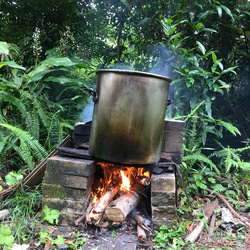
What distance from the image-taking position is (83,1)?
12.5ft

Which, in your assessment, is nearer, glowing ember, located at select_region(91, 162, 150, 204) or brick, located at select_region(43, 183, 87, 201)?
brick, located at select_region(43, 183, 87, 201)

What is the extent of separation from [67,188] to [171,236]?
2.96ft

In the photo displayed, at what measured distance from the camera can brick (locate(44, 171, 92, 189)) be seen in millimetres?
1745

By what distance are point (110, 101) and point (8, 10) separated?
3.07 meters

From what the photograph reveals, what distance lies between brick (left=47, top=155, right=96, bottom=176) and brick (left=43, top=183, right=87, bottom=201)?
0.13m

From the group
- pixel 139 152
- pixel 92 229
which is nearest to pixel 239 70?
pixel 139 152

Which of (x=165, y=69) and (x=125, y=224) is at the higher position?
(x=165, y=69)

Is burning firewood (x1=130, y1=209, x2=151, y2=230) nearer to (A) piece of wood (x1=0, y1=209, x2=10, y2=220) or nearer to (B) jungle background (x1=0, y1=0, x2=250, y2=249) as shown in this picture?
(B) jungle background (x1=0, y1=0, x2=250, y2=249)

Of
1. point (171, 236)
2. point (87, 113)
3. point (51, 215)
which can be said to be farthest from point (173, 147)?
point (87, 113)

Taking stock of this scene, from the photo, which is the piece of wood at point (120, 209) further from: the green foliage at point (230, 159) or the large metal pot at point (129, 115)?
the green foliage at point (230, 159)

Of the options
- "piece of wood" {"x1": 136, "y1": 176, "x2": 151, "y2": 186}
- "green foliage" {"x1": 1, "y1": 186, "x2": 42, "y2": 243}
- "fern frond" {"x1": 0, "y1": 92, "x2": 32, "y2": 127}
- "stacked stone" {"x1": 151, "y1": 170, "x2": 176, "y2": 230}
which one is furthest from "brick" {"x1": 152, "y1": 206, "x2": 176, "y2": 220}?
"fern frond" {"x1": 0, "y1": 92, "x2": 32, "y2": 127}

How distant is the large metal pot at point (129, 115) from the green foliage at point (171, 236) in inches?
21.2

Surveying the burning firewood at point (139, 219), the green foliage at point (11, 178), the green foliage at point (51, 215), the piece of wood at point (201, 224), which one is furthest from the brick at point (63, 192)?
the piece of wood at point (201, 224)

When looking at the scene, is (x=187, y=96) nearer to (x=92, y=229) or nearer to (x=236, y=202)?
(x=236, y=202)
